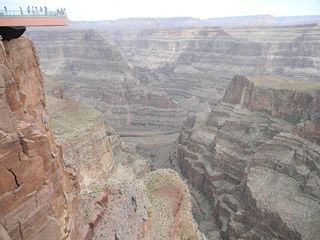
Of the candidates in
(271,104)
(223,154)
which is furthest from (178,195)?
(271,104)

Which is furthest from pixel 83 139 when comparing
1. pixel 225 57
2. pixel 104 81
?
pixel 225 57

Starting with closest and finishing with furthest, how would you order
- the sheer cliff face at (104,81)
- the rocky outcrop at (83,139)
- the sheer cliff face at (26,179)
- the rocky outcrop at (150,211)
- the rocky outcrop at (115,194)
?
1. the sheer cliff face at (26,179)
2. the rocky outcrop at (150,211)
3. the rocky outcrop at (115,194)
4. the rocky outcrop at (83,139)
5. the sheer cliff face at (104,81)

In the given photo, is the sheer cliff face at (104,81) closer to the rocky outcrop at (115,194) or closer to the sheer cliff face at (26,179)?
the rocky outcrop at (115,194)

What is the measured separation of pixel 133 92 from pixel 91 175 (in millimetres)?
50542

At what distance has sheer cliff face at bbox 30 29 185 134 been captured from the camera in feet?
277

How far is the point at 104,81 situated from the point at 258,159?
58241 mm

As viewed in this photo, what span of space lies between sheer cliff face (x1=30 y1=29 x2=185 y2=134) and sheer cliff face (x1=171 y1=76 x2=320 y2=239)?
72.9ft

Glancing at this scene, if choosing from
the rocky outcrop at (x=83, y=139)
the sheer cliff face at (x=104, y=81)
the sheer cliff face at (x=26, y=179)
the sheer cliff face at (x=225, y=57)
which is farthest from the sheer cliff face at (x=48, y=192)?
the sheer cliff face at (x=225, y=57)

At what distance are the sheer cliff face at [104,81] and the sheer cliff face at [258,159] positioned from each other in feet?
72.9

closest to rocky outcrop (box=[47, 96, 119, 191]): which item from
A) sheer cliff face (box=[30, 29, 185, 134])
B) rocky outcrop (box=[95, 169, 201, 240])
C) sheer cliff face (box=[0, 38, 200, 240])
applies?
rocky outcrop (box=[95, 169, 201, 240])

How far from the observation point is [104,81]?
313ft

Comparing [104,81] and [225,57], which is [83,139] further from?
[225,57]

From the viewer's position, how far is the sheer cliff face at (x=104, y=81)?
8450 centimetres

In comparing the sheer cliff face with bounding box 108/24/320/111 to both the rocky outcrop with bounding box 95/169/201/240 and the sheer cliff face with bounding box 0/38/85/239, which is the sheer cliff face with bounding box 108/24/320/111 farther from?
the sheer cliff face with bounding box 0/38/85/239
